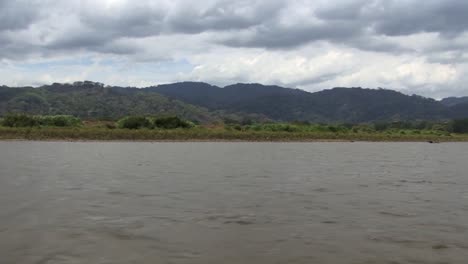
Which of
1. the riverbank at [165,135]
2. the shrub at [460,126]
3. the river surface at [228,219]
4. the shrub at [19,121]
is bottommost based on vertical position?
the river surface at [228,219]

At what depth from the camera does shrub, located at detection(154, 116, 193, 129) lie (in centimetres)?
10950

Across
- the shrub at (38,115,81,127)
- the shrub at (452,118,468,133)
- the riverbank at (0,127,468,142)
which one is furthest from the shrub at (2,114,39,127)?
the shrub at (452,118,468,133)

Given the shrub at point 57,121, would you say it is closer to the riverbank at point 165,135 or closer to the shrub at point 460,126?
the riverbank at point 165,135

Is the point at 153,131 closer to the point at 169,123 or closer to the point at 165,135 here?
the point at 165,135

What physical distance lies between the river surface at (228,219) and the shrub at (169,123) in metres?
81.1

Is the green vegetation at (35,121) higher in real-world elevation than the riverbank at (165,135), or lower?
higher

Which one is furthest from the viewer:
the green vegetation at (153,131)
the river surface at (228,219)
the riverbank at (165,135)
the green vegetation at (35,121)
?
the green vegetation at (35,121)

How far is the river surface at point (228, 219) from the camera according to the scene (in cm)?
1151

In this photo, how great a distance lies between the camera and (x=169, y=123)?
110438 millimetres

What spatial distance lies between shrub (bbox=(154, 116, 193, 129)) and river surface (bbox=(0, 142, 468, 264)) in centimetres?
8105

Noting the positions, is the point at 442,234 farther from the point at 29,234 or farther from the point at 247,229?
the point at 29,234

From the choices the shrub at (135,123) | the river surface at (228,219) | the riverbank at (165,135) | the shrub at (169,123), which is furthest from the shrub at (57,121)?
the river surface at (228,219)

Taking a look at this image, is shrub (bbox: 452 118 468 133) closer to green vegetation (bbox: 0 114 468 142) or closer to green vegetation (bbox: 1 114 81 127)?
green vegetation (bbox: 0 114 468 142)

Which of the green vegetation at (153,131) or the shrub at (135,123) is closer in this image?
the green vegetation at (153,131)
